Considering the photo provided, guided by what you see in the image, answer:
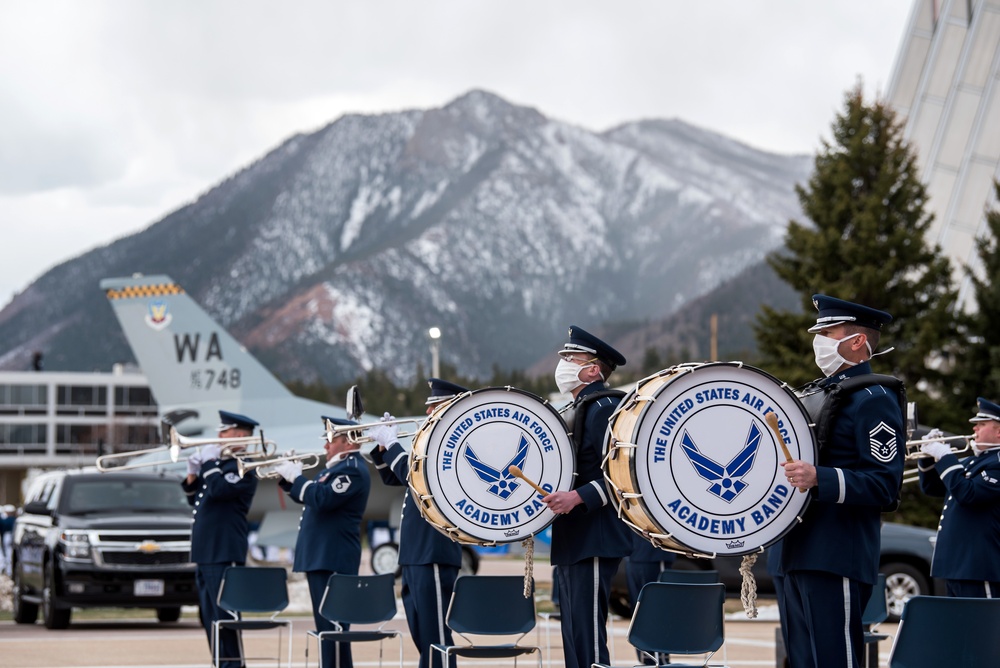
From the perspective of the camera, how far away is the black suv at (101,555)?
15.2 m

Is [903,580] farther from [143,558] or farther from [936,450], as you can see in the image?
[143,558]

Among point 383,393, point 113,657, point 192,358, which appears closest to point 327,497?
point 113,657

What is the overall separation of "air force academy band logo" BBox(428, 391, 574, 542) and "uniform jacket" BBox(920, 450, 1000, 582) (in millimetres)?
3412

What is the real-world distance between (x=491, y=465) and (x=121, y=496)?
11111 millimetres

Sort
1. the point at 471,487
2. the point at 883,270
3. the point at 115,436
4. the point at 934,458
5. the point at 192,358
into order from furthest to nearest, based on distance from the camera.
Result: the point at 115,436
the point at 192,358
the point at 883,270
the point at 934,458
the point at 471,487

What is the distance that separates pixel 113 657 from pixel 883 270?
16.8 meters

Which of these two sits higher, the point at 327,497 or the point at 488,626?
the point at 327,497

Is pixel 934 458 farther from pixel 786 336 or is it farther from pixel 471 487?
pixel 786 336

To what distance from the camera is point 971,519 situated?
917 centimetres

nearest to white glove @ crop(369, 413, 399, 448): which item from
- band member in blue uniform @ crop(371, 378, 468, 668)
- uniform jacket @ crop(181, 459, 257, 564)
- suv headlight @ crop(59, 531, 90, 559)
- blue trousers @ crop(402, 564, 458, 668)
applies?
band member in blue uniform @ crop(371, 378, 468, 668)

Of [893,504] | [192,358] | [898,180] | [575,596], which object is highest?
[898,180]

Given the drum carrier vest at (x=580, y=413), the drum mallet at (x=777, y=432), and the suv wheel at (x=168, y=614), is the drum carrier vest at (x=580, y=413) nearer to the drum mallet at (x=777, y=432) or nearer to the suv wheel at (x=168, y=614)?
the drum mallet at (x=777, y=432)

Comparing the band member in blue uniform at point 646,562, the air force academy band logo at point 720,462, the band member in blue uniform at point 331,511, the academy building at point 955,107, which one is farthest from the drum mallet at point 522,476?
the academy building at point 955,107

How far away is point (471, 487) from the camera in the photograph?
6.71 meters
